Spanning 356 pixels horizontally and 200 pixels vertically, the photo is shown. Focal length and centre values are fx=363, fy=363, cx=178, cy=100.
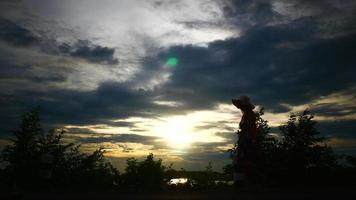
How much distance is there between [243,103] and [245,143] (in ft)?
4.35

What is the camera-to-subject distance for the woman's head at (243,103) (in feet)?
39.2

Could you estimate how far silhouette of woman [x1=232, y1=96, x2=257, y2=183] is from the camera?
11352mm

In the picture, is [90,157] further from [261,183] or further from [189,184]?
[261,183]

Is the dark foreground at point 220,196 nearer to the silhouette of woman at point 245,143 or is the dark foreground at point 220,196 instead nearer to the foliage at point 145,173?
the silhouette of woman at point 245,143

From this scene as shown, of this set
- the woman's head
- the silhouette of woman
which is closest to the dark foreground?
the silhouette of woman

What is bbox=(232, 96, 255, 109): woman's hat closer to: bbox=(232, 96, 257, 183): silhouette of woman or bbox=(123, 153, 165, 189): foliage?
bbox=(232, 96, 257, 183): silhouette of woman

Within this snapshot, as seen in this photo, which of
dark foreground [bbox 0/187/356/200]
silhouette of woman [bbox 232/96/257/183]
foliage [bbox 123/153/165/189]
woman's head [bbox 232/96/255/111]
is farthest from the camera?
foliage [bbox 123/153/165/189]

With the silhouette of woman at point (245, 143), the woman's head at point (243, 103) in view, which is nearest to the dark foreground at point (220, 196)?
the silhouette of woman at point (245, 143)

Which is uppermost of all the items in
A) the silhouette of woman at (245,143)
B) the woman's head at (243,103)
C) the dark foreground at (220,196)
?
the woman's head at (243,103)

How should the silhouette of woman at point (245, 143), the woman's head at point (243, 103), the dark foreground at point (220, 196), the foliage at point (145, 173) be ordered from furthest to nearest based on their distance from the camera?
1. the foliage at point (145, 173)
2. the woman's head at point (243, 103)
3. the silhouette of woman at point (245, 143)
4. the dark foreground at point (220, 196)

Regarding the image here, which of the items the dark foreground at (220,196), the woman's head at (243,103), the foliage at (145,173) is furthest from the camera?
the foliage at (145,173)

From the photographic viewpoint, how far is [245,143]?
11.6m

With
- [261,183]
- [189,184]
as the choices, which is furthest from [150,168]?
[261,183]

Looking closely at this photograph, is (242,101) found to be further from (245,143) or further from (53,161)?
(53,161)
